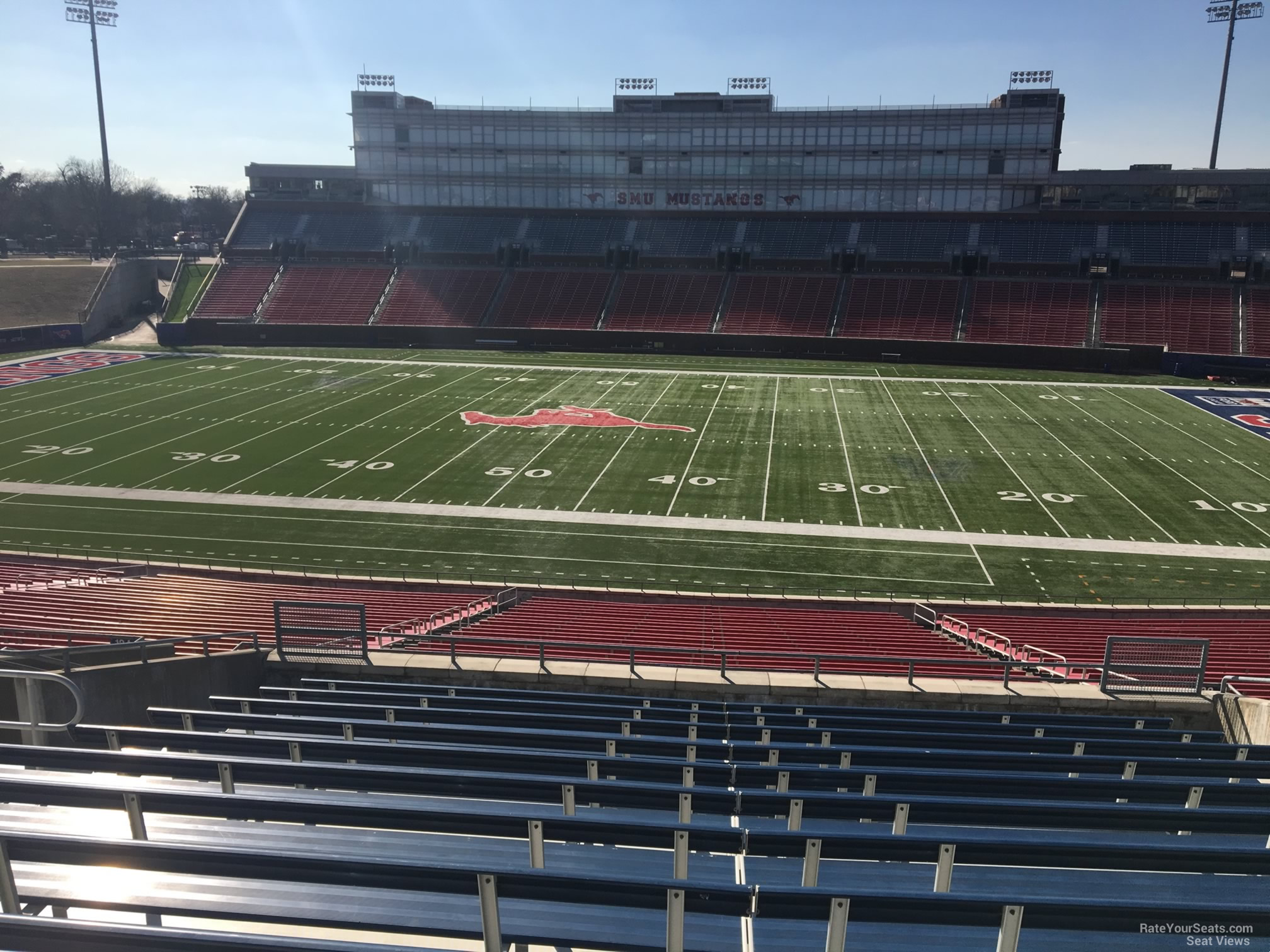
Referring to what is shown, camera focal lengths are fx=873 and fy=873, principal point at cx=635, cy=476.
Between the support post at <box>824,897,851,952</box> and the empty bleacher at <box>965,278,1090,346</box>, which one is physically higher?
the empty bleacher at <box>965,278,1090,346</box>

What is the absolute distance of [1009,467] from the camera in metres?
33.3

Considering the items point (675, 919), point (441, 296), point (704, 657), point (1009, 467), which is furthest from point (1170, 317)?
point (675, 919)

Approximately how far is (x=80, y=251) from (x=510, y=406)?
75.5 m

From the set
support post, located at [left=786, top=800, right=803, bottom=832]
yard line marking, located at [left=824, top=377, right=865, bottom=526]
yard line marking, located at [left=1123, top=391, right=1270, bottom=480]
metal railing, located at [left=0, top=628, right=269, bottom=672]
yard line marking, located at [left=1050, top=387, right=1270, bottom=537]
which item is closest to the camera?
support post, located at [left=786, top=800, right=803, bottom=832]

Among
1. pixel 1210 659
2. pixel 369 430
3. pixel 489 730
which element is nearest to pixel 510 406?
pixel 369 430

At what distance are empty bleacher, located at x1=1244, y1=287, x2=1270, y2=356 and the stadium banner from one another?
5.69 metres

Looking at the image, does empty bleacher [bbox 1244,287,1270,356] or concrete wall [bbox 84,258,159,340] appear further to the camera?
concrete wall [bbox 84,258,159,340]

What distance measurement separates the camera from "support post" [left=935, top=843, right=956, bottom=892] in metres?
4.30

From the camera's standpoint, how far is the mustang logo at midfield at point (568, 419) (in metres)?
39.1

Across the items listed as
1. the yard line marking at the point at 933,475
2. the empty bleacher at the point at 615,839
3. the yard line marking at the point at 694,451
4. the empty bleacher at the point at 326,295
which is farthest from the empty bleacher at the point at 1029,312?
the empty bleacher at the point at 615,839

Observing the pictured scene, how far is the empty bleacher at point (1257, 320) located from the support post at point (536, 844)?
192 feet

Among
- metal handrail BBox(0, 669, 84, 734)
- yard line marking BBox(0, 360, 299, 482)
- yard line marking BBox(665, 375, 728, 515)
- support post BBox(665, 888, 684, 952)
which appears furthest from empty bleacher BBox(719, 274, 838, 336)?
support post BBox(665, 888, 684, 952)

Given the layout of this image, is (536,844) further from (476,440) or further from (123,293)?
(123,293)

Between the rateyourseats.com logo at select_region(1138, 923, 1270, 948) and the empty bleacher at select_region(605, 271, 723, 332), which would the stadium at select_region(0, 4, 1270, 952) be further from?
the empty bleacher at select_region(605, 271, 723, 332)
